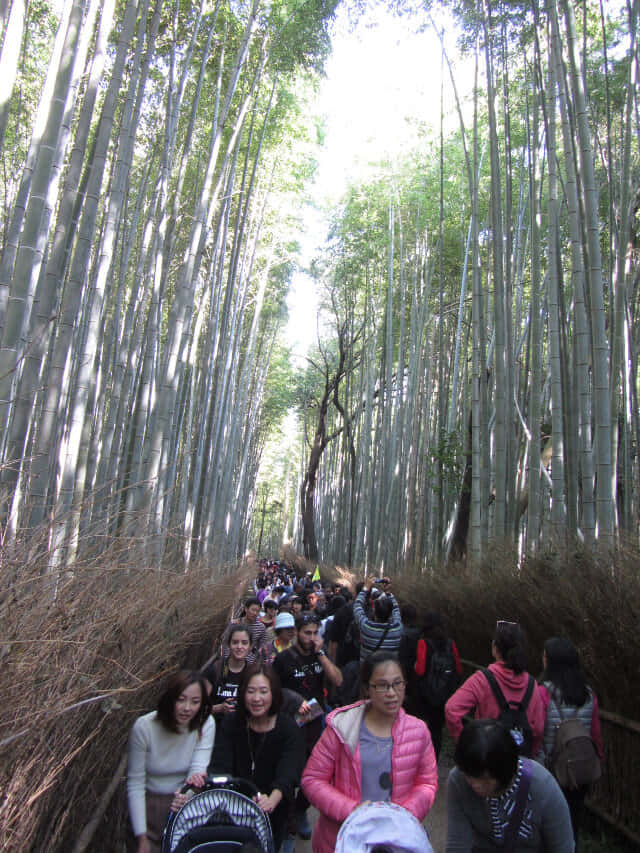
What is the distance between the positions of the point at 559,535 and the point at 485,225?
7760 millimetres

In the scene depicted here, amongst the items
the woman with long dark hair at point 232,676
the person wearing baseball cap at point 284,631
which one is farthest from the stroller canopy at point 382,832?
the person wearing baseball cap at point 284,631

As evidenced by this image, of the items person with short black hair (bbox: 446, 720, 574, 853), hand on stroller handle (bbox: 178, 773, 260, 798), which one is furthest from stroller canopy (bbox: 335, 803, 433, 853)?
hand on stroller handle (bbox: 178, 773, 260, 798)

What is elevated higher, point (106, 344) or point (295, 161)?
point (295, 161)

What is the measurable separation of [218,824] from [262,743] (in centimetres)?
41

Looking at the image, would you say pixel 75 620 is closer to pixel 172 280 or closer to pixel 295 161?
pixel 172 280

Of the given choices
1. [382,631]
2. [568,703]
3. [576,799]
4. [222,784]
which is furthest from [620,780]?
[222,784]

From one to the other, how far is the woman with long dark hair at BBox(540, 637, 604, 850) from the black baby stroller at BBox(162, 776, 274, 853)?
1060 mm

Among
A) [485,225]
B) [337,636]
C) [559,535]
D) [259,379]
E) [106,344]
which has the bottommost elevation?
[337,636]

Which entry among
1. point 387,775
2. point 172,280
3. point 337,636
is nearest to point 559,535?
point 337,636

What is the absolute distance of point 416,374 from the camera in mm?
10656

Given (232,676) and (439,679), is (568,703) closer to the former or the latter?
(439,679)

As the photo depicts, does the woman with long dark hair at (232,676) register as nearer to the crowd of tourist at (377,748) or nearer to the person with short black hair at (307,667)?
the crowd of tourist at (377,748)

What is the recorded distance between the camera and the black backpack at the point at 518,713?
225 cm

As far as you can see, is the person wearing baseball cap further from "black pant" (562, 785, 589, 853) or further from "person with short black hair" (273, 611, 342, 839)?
"black pant" (562, 785, 589, 853)
